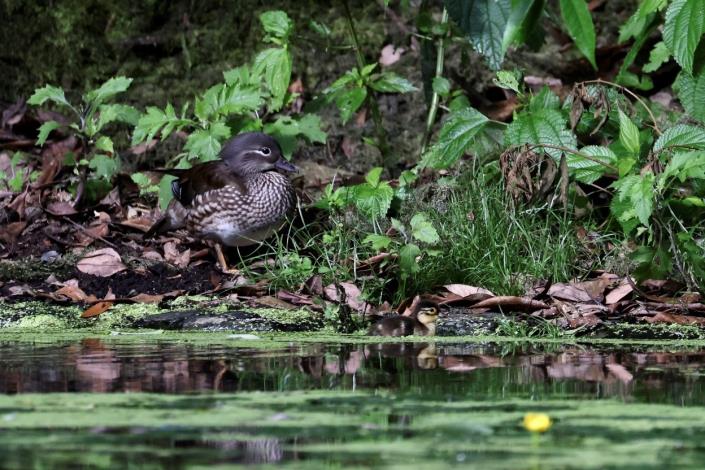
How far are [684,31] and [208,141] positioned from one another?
4.04 m

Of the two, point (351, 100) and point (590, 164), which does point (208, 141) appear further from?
point (590, 164)

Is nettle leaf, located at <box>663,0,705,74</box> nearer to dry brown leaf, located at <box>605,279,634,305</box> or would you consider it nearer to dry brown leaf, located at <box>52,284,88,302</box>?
dry brown leaf, located at <box>605,279,634,305</box>

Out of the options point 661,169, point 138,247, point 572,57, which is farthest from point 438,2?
point 661,169

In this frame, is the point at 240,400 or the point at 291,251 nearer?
the point at 240,400

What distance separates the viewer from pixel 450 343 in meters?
5.37

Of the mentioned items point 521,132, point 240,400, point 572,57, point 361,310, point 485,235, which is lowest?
point 240,400

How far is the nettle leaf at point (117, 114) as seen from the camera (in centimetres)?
816

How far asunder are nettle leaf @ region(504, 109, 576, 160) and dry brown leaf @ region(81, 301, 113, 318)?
2.28 m

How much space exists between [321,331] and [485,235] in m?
1.23

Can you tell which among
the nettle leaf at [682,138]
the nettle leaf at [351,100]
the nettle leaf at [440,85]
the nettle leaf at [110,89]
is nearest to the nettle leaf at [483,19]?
the nettle leaf at [682,138]

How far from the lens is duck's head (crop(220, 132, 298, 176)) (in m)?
7.91

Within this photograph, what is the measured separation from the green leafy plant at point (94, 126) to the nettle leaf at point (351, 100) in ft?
4.50

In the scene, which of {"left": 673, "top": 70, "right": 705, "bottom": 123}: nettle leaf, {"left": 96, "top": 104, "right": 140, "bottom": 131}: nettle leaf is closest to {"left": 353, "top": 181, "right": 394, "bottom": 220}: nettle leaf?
{"left": 673, "top": 70, "right": 705, "bottom": 123}: nettle leaf

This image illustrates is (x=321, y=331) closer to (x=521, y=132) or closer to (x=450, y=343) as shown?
(x=450, y=343)
